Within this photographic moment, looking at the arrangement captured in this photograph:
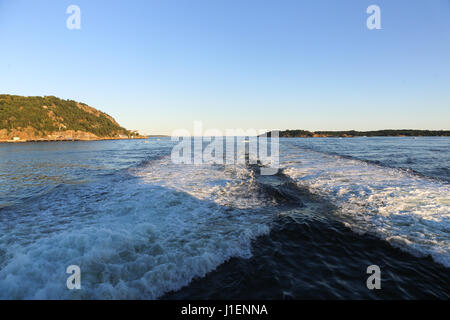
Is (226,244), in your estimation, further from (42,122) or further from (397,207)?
(42,122)

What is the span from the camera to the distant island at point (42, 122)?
120 meters

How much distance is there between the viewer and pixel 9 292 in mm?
3494

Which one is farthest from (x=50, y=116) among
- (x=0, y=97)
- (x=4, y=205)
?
(x=4, y=205)

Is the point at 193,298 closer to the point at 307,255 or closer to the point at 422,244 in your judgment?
the point at 307,255

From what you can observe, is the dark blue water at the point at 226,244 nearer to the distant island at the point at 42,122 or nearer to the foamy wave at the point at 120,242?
the foamy wave at the point at 120,242

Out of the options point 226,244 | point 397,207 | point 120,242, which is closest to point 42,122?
point 120,242

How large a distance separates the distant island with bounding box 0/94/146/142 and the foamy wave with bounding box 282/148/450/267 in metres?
173

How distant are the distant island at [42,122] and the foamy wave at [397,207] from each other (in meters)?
173

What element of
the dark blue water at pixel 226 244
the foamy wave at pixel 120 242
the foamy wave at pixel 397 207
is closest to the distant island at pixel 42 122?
the foamy wave at pixel 120 242

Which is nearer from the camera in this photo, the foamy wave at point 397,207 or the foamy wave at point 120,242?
the foamy wave at point 120,242

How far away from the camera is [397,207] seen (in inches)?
309

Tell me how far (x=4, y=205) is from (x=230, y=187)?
428 inches
